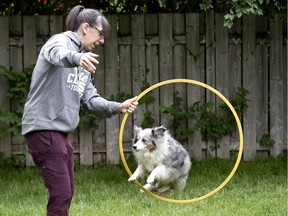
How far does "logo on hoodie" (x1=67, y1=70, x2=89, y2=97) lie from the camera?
5.09 m

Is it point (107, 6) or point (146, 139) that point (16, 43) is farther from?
point (146, 139)

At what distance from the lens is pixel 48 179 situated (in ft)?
16.5

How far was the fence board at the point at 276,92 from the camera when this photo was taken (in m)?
10.1

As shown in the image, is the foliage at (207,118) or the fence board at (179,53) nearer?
the foliage at (207,118)

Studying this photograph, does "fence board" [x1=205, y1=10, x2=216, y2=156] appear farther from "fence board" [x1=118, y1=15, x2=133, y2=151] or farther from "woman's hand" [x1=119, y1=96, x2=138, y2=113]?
"woman's hand" [x1=119, y1=96, x2=138, y2=113]

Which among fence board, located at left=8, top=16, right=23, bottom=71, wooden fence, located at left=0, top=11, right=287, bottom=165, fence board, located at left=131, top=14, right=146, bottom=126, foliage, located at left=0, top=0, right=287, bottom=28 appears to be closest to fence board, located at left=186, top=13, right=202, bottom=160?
wooden fence, located at left=0, top=11, right=287, bottom=165

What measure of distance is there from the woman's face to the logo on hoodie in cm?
22

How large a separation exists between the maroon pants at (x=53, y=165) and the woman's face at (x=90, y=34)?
0.69 metres

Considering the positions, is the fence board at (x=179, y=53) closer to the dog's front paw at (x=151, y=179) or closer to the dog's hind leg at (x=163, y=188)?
Result: the dog's hind leg at (x=163, y=188)

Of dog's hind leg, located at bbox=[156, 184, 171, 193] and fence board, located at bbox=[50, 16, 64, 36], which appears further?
fence board, located at bbox=[50, 16, 64, 36]

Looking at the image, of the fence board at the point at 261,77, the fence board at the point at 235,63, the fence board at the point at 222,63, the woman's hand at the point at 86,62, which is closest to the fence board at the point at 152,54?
the fence board at the point at 222,63

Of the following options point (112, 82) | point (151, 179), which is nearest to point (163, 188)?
point (151, 179)

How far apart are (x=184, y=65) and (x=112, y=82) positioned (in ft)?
3.34

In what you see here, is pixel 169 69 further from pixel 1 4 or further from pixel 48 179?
pixel 48 179
